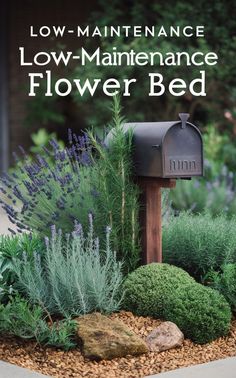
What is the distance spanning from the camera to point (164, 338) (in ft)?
15.7

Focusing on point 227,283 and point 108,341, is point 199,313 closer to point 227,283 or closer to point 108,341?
point 227,283

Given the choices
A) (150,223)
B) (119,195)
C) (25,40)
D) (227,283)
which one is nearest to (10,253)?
(119,195)

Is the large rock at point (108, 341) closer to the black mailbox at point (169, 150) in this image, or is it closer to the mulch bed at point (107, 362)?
the mulch bed at point (107, 362)

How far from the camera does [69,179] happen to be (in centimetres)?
567

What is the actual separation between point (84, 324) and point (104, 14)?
33.2 feet

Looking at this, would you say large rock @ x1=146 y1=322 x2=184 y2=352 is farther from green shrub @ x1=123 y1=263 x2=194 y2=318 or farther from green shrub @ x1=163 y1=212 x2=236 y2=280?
green shrub @ x1=163 y1=212 x2=236 y2=280

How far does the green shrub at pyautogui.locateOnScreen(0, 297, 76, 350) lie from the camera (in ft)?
15.3

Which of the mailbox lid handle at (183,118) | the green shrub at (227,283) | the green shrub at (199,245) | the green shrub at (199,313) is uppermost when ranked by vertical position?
the mailbox lid handle at (183,118)

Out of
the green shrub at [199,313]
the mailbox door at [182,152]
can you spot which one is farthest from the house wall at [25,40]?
the green shrub at [199,313]

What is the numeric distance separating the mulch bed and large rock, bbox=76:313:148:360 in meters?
0.04

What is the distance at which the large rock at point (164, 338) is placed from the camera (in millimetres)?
4754

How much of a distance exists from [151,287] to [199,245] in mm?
650

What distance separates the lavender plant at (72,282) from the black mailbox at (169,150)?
546mm

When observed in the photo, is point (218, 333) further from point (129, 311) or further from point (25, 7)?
point (25, 7)
